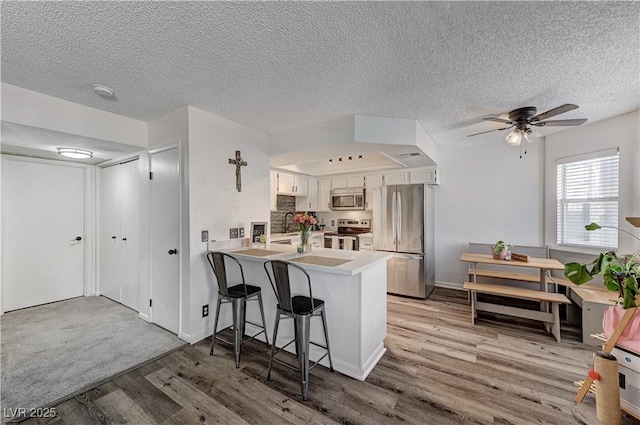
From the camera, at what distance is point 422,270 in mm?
4109

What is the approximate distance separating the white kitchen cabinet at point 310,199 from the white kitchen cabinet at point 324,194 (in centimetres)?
9

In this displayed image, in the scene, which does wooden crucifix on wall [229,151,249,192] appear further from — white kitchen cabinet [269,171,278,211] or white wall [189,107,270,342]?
white kitchen cabinet [269,171,278,211]

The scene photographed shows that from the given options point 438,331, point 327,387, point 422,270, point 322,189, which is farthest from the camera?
point 322,189

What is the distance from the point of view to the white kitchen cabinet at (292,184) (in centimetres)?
502

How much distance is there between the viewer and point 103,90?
226 cm

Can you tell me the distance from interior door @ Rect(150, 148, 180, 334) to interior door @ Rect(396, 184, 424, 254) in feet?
11.2

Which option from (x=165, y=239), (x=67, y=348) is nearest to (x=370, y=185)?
(x=165, y=239)

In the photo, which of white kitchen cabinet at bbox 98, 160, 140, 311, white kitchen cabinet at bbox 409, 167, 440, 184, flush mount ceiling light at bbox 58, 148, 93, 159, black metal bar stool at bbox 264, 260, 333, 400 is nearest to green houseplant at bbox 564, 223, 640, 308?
black metal bar stool at bbox 264, 260, 333, 400

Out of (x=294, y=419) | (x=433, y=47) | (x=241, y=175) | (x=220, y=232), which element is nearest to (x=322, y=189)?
(x=241, y=175)

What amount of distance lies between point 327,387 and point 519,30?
9.58 feet

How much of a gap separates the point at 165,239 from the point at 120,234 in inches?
60.2

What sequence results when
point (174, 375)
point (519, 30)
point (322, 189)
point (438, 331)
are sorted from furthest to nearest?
1. point (322, 189)
2. point (438, 331)
3. point (174, 375)
4. point (519, 30)

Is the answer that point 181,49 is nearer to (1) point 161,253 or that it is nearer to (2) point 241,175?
(2) point 241,175

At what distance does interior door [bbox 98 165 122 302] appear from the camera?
394cm
